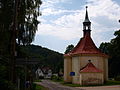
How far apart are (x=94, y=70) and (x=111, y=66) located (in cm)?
2987

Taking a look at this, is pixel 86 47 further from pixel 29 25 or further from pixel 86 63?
pixel 29 25

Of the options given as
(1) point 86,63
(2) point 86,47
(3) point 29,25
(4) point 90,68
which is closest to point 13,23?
(3) point 29,25

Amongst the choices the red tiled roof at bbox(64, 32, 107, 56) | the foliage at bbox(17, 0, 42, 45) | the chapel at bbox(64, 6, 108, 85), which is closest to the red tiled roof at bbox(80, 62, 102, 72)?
the chapel at bbox(64, 6, 108, 85)

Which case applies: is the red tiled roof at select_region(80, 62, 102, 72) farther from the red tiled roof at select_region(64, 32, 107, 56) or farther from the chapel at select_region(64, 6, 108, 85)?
the red tiled roof at select_region(64, 32, 107, 56)

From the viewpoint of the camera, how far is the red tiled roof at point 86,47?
63188 millimetres

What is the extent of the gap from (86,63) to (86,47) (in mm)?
3935

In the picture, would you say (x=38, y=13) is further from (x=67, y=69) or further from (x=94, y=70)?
(x=67, y=69)

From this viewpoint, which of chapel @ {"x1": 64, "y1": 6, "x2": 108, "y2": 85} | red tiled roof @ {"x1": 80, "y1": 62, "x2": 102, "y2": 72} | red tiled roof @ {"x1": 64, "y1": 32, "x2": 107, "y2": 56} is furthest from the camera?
red tiled roof @ {"x1": 64, "y1": 32, "x2": 107, "y2": 56}

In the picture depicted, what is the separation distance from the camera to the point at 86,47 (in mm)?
64312

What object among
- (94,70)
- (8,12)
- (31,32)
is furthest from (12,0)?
(94,70)

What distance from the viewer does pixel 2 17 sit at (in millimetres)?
21453

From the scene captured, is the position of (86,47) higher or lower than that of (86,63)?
higher

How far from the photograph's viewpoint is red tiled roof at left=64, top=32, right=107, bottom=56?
63188 mm

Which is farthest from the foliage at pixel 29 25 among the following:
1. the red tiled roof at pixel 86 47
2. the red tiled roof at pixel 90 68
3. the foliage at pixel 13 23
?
the red tiled roof at pixel 86 47
